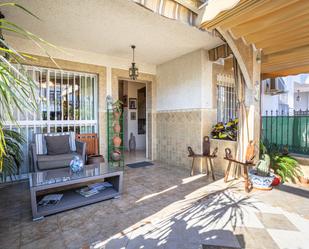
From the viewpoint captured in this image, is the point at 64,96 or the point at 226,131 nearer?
the point at 226,131

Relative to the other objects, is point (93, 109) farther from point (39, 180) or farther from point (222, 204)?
point (222, 204)

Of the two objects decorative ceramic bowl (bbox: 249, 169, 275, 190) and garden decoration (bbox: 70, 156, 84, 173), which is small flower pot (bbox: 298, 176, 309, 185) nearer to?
decorative ceramic bowl (bbox: 249, 169, 275, 190)

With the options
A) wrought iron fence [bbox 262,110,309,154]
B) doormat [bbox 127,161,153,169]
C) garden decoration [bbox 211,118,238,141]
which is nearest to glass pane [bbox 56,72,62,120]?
doormat [bbox 127,161,153,169]

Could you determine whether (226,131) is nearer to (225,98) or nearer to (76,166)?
(225,98)

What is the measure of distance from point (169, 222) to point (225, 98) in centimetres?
357

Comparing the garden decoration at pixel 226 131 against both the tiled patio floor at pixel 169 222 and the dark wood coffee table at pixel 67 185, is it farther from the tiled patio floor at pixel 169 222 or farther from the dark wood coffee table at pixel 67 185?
the dark wood coffee table at pixel 67 185

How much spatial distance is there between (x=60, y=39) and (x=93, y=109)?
5.60ft

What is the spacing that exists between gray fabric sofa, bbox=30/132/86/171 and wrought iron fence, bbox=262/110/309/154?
425cm

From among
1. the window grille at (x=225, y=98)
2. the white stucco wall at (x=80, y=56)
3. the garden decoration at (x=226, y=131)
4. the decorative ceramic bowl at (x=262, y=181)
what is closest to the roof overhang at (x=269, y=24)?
the window grille at (x=225, y=98)

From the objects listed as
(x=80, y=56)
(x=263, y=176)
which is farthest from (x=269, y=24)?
(x=80, y=56)

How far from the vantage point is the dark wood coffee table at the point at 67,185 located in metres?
2.24

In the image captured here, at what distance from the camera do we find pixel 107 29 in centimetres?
332

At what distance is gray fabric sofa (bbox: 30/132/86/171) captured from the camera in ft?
10.9

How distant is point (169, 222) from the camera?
2.17m
